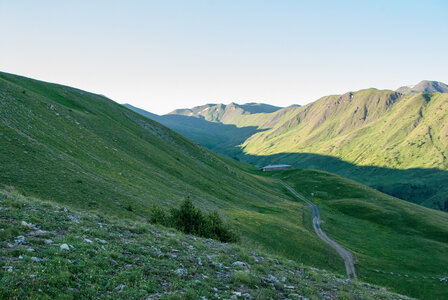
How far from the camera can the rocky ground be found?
10206 millimetres

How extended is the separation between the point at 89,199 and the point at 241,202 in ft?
154

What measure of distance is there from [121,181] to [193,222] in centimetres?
1802

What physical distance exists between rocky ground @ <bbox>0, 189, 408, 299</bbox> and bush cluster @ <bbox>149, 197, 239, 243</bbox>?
20.3 ft

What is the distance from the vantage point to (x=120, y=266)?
12781 millimetres

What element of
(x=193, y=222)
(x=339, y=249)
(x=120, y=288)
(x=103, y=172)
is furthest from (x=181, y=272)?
(x=339, y=249)

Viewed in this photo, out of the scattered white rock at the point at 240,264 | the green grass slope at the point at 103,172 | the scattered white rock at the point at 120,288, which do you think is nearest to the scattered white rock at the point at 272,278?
the scattered white rock at the point at 240,264

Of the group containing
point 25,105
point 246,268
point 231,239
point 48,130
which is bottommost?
point 231,239

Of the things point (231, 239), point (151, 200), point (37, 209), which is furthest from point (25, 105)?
point (231, 239)

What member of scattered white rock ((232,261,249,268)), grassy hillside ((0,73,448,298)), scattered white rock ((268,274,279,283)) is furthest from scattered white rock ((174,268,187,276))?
grassy hillside ((0,73,448,298))

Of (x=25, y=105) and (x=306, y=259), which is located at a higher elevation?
(x=25, y=105)

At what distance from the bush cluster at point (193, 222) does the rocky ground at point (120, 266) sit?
620 cm

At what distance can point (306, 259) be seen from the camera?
4472 cm

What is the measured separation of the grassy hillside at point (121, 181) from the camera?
29.6 metres

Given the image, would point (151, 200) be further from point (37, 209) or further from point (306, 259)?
point (306, 259)
